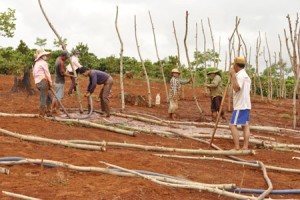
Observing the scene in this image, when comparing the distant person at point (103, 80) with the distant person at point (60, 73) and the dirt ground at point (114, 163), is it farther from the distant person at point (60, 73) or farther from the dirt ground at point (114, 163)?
the dirt ground at point (114, 163)

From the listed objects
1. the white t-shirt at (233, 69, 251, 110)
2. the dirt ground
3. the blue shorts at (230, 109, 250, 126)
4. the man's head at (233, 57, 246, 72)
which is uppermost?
the man's head at (233, 57, 246, 72)

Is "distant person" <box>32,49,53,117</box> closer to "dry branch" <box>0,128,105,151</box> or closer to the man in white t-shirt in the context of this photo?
"dry branch" <box>0,128,105,151</box>

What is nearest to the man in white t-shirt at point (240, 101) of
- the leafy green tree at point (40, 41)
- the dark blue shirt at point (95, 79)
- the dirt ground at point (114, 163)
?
the dirt ground at point (114, 163)

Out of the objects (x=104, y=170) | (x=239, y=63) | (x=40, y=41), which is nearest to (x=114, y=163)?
(x=104, y=170)

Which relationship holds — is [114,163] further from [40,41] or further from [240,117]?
[40,41]

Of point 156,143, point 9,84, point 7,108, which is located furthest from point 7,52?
point 156,143

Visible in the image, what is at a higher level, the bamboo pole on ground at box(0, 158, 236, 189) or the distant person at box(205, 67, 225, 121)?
the distant person at box(205, 67, 225, 121)

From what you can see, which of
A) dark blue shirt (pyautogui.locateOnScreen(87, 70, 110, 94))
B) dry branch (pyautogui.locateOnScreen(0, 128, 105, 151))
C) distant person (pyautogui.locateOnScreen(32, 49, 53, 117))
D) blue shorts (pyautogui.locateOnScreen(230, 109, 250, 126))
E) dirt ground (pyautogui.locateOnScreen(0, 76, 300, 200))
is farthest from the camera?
dark blue shirt (pyautogui.locateOnScreen(87, 70, 110, 94))

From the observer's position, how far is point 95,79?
9.81m

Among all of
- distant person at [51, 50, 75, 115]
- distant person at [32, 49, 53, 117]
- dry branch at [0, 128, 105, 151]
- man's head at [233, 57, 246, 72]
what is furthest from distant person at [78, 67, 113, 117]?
man's head at [233, 57, 246, 72]

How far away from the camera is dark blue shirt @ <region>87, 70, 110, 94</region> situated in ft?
32.1

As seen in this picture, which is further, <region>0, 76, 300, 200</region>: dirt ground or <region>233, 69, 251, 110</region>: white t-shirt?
<region>233, 69, 251, 110</region>: white t-shirt

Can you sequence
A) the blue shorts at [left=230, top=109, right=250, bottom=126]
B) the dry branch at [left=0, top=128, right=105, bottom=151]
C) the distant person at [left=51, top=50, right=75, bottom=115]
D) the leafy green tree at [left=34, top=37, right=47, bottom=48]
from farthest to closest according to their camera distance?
the leafy green tree at [left=34, top=37, right=47, bottom=48]
the distant person at [left=51, top=50, right=75, bottom=115]
the blue shorts at [left=230, top=109, right=250, bottom=126]
the dry branch at [left=0, top=128, right=105, bottom=151]

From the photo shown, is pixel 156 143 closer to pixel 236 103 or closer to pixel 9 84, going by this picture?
pixel 236 103
